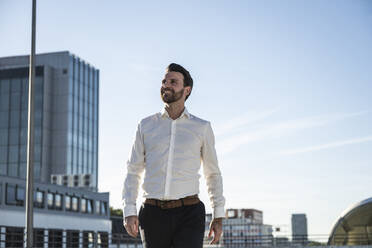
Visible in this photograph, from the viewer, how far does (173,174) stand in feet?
13.8

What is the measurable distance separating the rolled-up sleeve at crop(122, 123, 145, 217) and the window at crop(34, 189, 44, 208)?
47.5 metres

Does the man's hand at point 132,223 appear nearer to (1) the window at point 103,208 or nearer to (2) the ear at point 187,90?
(2) the ear at point 187,90

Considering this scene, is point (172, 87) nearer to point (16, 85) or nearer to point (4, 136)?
point (4, 136)

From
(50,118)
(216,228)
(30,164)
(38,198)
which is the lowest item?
(216,228)

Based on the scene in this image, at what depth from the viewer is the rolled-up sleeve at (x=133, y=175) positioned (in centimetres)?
415

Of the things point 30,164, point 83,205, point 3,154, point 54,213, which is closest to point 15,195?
point 54,213

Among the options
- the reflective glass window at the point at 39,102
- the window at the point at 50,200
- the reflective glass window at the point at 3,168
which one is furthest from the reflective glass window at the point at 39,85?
the window at the point at 50,200

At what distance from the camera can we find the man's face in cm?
436

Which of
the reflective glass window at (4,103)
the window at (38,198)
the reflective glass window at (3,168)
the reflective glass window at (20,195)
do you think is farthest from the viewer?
the reflective glass window at (4,103)

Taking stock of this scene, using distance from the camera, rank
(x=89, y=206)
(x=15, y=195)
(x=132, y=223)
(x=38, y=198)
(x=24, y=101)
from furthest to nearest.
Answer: (x=24, y=101), (x=89, y=206), (x=38, y=198), (x=15, y=195), (x=132, y=223)

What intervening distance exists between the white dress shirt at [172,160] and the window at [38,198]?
47528 mm

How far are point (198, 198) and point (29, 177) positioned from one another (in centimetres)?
1307

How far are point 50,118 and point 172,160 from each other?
7461 centimetres

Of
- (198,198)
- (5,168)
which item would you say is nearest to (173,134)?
(198,198)
